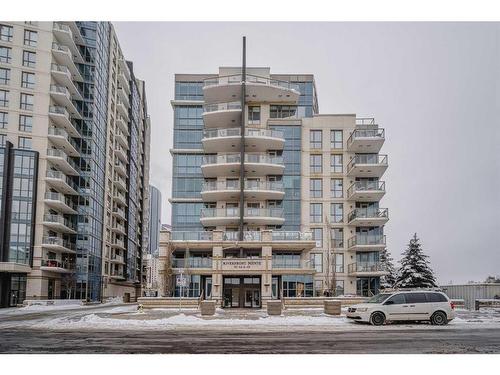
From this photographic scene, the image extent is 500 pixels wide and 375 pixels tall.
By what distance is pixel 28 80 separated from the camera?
→ 56.5m

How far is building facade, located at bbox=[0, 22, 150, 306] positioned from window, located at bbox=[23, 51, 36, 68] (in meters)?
0.10

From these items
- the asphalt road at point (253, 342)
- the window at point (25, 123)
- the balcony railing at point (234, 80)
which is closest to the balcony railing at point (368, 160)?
the balcony railing at point (234, 80)

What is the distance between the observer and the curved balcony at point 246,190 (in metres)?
47.6

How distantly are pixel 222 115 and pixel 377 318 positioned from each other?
3019cm

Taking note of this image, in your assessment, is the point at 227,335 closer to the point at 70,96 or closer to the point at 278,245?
the point at 278,245

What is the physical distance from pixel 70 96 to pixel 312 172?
3184 cm

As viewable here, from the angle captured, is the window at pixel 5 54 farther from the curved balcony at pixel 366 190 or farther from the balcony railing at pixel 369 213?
the balcony railing at pixel 369 213

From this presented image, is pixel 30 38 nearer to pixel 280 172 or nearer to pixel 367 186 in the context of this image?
pixel 280 172

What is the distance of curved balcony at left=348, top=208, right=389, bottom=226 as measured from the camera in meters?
49.3

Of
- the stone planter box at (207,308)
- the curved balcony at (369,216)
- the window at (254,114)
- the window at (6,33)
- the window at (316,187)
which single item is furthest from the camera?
the window at (6,33)

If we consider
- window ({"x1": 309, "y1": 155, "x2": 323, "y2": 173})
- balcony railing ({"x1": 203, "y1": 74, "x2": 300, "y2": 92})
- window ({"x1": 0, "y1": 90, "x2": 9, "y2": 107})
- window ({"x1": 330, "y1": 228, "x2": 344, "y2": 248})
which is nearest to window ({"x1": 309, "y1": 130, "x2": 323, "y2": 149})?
window ({"x1": 309, "y1": 155, "x2": 323, "y2": 173})

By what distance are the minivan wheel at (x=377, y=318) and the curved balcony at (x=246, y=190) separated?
25054mm

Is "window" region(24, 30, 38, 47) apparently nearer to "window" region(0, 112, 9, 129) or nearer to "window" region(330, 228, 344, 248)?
"window" region(0, 112, 9, 129)

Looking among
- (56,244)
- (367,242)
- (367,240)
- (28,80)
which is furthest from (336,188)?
(28,80)
